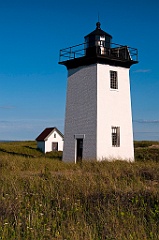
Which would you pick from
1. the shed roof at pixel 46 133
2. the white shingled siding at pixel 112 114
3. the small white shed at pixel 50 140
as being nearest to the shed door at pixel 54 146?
the small white shed at pixel 50 140

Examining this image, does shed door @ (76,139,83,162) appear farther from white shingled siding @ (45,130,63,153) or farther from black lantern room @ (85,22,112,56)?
white shingled siding @ (45,130,63,153)

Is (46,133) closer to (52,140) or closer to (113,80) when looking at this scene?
(52,140)

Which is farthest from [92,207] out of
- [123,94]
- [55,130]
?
[55,130]

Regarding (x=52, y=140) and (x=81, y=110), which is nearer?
(x=81, y=110)

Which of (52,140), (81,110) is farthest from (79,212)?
(52,140)

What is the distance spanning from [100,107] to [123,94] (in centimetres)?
236

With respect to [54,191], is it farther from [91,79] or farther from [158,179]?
[91,79]

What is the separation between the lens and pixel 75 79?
2345 centimetres

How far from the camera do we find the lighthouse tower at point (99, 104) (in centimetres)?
2147

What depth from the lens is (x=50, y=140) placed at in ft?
152

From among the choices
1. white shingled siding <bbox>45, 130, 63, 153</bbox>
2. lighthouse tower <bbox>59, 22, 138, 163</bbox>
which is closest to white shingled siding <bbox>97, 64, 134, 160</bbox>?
lighthouse tower <bbox>59, 22, 138, 163</bbox>

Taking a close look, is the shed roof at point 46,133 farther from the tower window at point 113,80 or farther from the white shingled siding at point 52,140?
the tower window at point 113,80

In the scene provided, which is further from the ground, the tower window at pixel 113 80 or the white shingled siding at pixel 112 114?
the tower window at pixel 113 80

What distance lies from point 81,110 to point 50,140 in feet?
79.9
